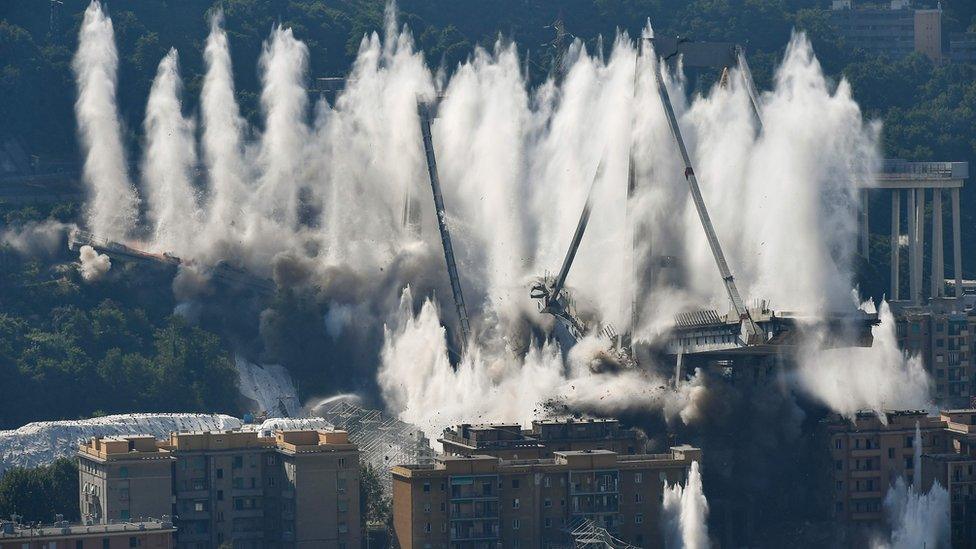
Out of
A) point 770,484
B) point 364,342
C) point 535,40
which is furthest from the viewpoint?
point 535,40

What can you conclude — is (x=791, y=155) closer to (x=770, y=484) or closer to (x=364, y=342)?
(x=770, y=484)

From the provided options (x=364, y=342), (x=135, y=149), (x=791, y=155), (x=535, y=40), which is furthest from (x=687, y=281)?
(x=535, y=40)

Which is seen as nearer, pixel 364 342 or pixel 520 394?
pixel 520 394

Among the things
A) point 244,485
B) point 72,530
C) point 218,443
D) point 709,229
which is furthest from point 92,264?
point 72,530

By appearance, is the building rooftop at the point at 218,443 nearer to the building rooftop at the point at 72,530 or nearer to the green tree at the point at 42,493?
the green tree at the point at 42,493

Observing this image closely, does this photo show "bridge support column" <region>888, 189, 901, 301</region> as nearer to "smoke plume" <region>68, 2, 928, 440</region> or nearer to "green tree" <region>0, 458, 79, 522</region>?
"smoke plume" <region>68, 2, 928, 440</region>

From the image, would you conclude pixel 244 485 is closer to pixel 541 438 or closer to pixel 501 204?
pixel 541 438

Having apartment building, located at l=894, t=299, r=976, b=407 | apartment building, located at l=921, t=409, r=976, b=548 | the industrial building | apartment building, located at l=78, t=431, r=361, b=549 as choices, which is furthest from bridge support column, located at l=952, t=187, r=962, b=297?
apartment building, located at l=78, t=431, r=361, b=549

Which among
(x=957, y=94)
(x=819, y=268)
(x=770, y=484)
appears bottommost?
(x=770, y=484)
